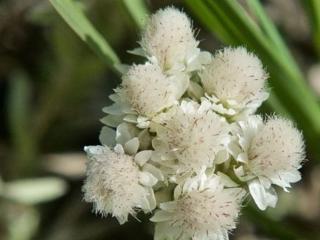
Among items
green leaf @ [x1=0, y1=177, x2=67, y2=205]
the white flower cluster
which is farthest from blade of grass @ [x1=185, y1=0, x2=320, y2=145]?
green leaf @ [x1=0, y1=177, x2=67, y2=205]

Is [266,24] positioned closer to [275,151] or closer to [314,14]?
[314,14]

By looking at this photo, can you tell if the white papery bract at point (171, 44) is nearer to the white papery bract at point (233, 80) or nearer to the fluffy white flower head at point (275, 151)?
the white papery bract at point (233, 80)

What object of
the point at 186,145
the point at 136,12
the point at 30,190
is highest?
the point at 136,12

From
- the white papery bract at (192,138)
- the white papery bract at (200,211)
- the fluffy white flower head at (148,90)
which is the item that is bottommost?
the white papery bract at (200,211)

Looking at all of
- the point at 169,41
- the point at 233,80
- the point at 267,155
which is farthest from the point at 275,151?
the point at 169,41

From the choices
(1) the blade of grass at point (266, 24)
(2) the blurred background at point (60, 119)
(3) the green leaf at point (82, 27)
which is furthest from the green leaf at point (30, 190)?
(1) the blade of grass at point (266, 24)

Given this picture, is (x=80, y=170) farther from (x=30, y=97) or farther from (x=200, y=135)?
(x=200, y=135)

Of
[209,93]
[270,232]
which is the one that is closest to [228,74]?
[209,93]
